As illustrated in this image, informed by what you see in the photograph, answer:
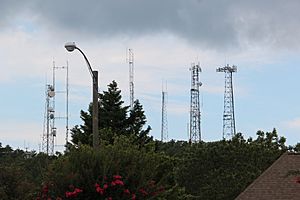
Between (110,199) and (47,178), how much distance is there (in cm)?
189

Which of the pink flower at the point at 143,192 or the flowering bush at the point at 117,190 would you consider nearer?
the flowering bush at the point at 117,190

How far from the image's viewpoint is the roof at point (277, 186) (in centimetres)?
2806

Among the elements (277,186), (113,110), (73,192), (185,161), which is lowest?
(277,186)

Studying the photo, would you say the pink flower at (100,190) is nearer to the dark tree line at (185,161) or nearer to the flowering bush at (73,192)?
the flowering bush at (73,192)

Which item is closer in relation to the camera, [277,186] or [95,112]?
[95,112]

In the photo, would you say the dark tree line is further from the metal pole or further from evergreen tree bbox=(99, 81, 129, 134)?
the metal pole

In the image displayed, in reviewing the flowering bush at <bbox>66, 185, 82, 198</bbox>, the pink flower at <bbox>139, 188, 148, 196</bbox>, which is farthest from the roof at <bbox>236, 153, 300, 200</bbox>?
the flowering bush at <bbox>66, 185, 82, 198</bbox>

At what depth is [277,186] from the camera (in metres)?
28.6

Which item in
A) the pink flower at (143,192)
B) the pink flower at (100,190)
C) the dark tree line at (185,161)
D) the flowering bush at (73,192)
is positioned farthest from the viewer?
the dark tree line at (185,161)

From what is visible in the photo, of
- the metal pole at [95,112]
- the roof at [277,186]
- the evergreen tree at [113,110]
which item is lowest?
the roof at [277,186]

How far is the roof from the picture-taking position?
28062 mm

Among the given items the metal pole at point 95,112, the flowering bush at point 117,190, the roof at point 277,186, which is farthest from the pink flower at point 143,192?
the roof at point 277,186

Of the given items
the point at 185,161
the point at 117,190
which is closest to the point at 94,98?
the point at 117,190

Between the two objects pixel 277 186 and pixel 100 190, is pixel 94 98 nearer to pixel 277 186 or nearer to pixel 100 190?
pixel 100 190
